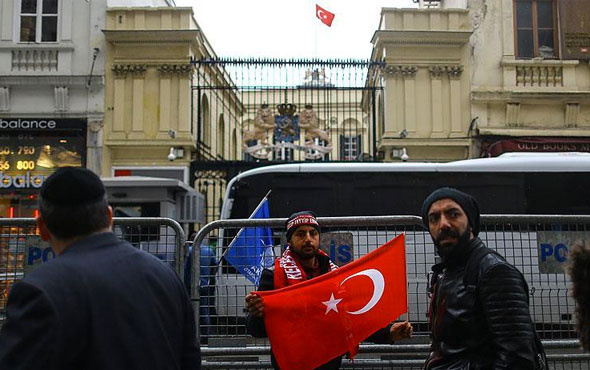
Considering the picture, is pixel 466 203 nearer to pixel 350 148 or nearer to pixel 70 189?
pixel 70 189

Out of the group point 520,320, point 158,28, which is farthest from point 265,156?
point 520,320

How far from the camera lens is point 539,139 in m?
17.7

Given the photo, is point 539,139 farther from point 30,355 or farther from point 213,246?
point 30,355

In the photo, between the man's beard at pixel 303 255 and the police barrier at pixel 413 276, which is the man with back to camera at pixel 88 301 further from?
the police barrier at pixel 413 276

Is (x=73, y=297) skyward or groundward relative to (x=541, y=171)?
groundward

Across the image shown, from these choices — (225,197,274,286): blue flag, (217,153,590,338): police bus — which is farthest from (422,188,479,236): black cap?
(217,153,590,338): police bus

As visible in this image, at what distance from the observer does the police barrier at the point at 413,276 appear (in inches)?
197

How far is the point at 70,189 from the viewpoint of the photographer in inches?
91.7

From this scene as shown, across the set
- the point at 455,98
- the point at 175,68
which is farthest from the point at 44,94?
the point at 455,98

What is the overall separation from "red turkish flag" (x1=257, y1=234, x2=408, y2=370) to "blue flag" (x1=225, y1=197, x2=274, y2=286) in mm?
866

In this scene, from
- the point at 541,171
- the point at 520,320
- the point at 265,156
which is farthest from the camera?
the point at 265,156

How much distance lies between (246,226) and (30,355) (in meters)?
3.10

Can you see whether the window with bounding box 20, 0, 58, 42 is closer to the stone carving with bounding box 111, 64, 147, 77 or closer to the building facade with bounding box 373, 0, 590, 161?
the stone carving with bounding box 111, 64, 147, 77

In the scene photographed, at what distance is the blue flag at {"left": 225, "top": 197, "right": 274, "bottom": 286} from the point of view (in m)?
5.15
